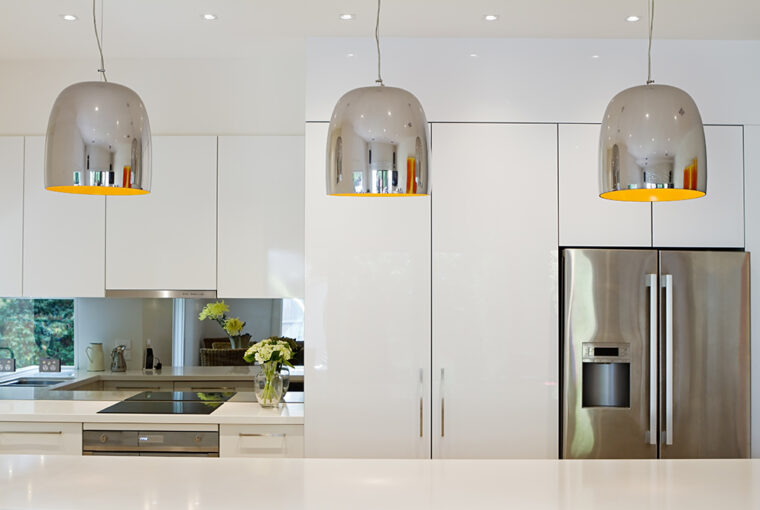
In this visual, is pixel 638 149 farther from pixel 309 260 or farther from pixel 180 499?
pixel 309 260

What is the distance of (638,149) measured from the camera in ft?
5.04

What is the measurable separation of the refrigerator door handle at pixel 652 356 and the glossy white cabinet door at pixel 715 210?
0.75 feet

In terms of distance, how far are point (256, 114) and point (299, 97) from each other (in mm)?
250

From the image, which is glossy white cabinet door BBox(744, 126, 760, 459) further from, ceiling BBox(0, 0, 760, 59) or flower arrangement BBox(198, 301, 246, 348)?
flower arrangement BBox(198, 301, 246, 348)

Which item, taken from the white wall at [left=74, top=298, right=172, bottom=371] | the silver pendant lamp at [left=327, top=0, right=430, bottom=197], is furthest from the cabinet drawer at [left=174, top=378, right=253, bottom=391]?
the silver pendant lamp at [left=327, top=0, right=430, bottom=197]

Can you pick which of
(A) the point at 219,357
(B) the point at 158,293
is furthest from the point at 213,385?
(B) the point at 158,293

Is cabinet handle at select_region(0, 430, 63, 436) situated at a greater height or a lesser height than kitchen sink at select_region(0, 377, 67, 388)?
lesser

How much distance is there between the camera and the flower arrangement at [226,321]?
3.84 meters

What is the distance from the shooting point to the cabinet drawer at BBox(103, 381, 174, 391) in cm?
377

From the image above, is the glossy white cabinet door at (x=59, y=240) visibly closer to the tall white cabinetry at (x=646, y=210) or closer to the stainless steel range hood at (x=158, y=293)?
the stainless steel range hood at (x=158, y=293)

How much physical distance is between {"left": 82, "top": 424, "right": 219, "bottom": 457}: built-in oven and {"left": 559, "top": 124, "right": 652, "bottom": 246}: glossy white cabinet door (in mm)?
1886

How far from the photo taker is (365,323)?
3.07 metres

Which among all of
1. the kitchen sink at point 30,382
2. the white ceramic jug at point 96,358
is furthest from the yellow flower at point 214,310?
the kitchen sink at point 30,382

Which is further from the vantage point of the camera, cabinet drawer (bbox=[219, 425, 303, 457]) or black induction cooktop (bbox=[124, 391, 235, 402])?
black induction cooktop (bbox=[124, 391, 235, 402])
